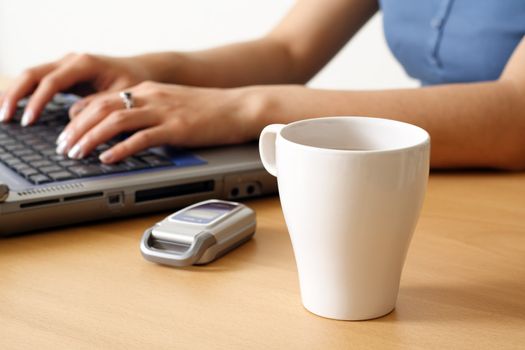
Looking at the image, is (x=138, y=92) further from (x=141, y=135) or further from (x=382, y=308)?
(x=382, y=308)

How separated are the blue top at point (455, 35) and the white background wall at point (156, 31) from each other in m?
0.91

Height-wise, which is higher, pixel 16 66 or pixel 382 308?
pixel 382 308

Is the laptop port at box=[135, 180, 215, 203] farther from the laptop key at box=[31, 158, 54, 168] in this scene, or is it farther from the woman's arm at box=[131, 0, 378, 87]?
the woman's arm at box=[131, 0, 378, 87]

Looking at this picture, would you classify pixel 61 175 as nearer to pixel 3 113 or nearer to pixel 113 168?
pixel 113 168

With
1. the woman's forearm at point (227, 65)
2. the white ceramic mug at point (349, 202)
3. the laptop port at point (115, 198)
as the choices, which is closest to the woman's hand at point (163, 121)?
the laptop port at point (115, 198)

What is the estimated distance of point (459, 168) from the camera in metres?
0.94

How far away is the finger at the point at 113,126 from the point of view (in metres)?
0.87

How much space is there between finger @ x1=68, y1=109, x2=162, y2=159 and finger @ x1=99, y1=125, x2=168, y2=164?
1.2 inches

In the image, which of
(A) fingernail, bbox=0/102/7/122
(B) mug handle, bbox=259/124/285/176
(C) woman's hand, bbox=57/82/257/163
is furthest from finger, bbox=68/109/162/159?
(B) mug handle, bbox=259/124/285/176

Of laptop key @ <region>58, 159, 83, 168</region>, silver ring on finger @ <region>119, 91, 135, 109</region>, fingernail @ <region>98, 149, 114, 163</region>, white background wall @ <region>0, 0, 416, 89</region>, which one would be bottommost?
white background wall @ <region>0, 0, 416, 89</region>

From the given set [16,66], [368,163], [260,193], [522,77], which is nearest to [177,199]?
[260,193]

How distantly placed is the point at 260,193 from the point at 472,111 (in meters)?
0.27

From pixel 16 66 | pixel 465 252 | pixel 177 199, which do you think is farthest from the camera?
pixel 16 66

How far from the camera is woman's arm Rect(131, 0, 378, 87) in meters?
1.25
